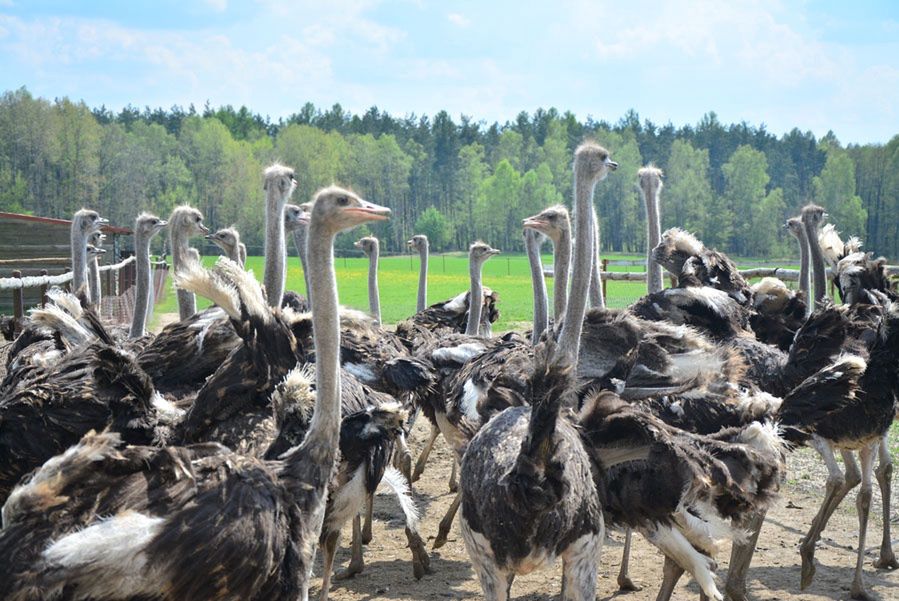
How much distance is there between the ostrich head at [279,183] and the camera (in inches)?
243

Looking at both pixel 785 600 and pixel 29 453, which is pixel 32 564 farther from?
pixel 785 600

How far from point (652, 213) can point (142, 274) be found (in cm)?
389

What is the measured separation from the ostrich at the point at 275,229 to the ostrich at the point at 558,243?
1466 millimetres

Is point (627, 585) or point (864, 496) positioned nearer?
point (627, 585)

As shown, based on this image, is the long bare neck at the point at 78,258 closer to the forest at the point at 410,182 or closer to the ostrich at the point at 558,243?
the ostrich at the point at 558,243

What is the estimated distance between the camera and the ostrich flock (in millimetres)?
2885

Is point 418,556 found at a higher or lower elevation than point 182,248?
lower

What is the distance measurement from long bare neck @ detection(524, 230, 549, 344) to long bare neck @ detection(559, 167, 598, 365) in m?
1.13

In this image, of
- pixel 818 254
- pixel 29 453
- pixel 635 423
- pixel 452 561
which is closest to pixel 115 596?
pixel 29 453

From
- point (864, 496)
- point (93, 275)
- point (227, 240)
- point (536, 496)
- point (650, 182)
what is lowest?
point (864, 496)

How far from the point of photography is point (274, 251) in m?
5.91

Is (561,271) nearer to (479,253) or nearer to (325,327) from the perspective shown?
(325,327)

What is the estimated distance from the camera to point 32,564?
2689 mm

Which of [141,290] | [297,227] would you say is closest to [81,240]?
[297,227]
